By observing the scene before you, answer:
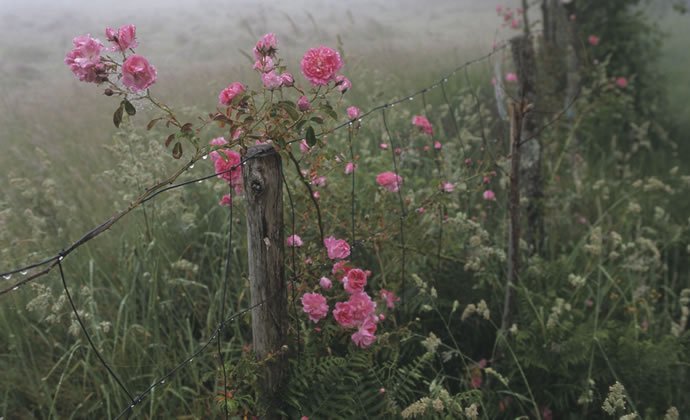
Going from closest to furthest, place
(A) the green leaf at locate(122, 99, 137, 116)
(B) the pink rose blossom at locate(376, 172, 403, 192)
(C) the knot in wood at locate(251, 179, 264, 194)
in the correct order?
(A) the green leaf at locate(122, 99, 137, 116) < (C) the knot in wood at locate(251, 179, 264, 194) < (B) the pink rose blossom at locate(376, 172, 403, 192)

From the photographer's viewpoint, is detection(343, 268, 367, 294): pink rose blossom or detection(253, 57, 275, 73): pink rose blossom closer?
detection(253, 57, 275, 73): pink rose blossom

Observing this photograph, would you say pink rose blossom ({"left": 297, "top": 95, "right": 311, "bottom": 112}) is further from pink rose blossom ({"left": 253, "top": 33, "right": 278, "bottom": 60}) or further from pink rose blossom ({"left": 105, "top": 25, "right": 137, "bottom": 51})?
pink rose blossom ({"left": 105, "top": 25, "right": 137, "bottom": 51})

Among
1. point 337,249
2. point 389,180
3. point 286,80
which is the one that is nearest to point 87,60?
point 286,80

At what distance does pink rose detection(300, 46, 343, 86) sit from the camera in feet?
4.74

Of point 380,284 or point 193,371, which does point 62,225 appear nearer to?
point 193,371

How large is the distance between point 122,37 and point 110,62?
0.06 metres

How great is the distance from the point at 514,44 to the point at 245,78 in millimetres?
2178

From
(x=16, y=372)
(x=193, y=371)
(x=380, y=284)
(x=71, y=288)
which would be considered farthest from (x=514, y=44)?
(x=16, y=372)

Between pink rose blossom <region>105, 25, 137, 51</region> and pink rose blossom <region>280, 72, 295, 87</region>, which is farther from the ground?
pink rose blossom <region>105, 25, 137, 51</region>

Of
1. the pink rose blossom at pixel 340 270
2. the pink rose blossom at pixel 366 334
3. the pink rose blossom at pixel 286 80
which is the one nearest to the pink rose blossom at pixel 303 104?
the pink rose blossom at pixel 286 80

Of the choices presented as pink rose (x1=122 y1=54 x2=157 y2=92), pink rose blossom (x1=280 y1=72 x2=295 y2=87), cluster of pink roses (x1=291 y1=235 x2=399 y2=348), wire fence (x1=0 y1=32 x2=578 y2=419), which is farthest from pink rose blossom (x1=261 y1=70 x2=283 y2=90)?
cluster of pink roses (x1=291 y1=235 x2=399 y2=348)

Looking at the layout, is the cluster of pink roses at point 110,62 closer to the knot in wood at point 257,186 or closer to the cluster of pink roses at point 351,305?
the knot in wood at point 257,186

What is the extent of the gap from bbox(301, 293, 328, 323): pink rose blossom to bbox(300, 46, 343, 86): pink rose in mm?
564

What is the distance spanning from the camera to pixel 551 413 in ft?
7.01
